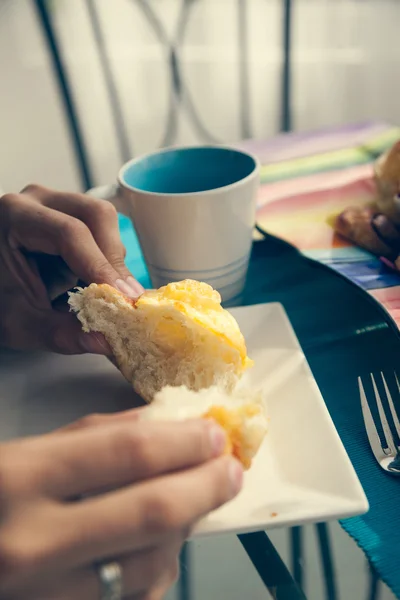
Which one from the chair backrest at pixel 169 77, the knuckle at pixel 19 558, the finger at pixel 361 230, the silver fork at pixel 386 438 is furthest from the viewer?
the chair backrest at pixel 169 77

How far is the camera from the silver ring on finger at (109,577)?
287mm

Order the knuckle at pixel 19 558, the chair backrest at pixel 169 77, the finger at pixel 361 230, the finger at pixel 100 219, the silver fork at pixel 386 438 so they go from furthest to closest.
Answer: the chair backrest at pixel 169 77
the finger at pixel 361 230
the finger at pixel 100 219
the silver fork at pixel 386 438
the knuckle at pixel 19 558

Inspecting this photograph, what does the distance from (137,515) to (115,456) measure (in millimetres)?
31

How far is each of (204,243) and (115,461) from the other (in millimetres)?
325

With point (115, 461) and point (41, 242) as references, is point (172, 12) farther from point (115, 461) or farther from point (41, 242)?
point (115, 461)

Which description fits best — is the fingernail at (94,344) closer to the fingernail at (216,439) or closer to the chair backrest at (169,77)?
the fingernail at (216,439)

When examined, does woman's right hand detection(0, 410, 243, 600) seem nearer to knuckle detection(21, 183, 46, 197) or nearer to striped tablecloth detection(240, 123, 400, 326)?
striped tablecloth detection(240, 123, 400, 326)

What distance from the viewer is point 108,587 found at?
290 millimetres

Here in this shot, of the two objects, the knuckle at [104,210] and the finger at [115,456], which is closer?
the finger at [115,456]

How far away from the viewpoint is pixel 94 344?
49 cm

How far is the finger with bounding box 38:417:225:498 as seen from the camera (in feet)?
0.91

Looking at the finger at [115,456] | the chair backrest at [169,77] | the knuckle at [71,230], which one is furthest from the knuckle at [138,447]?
the chair backrest at [169,77]

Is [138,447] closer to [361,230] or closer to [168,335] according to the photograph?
[168,335]

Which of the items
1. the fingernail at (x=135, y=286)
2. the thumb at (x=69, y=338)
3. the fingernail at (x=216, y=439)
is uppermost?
the fingernail at (x=216, y=439)
